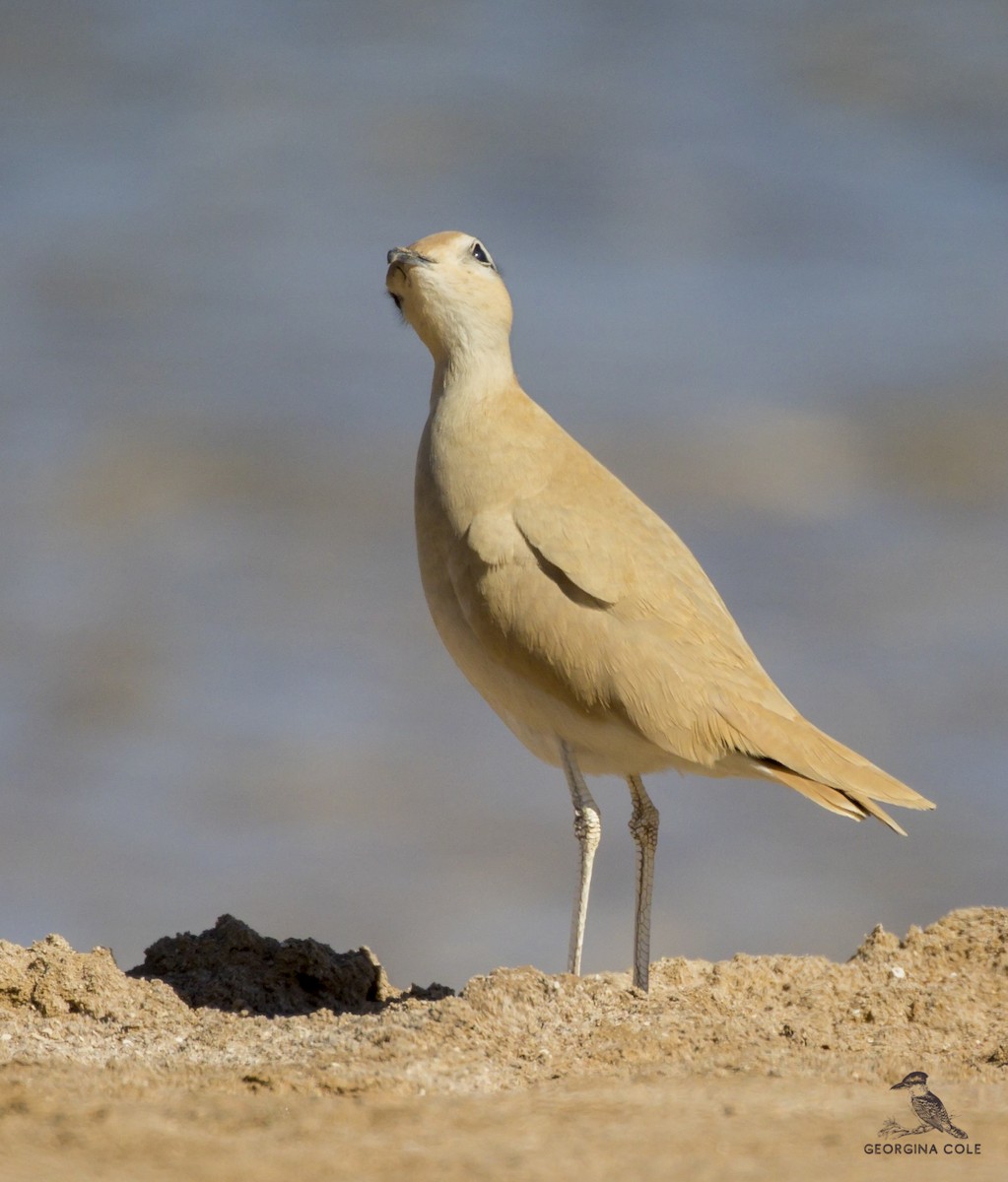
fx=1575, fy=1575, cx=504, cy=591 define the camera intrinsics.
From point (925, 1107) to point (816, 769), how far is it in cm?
228

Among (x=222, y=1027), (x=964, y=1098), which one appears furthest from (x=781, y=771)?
(x=222, y=1027)

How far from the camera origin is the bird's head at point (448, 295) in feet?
24.3

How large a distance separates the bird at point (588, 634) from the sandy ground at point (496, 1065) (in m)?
0.81

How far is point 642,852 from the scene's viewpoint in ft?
23.6

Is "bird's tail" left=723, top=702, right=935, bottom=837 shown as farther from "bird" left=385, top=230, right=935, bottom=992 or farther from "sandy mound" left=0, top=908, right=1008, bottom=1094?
"sandy mound" left=0, top=908, right=1008, bottom=1094

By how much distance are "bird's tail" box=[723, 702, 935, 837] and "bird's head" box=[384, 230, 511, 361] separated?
2.20 m

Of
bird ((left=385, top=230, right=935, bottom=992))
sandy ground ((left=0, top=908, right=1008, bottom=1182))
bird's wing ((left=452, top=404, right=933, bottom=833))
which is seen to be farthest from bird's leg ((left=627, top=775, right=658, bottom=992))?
bird's wing ((left=452, top=404, right=933, bottom=833))

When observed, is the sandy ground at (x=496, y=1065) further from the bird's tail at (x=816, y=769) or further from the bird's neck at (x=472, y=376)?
the bird's neck at (x=472, y=376)

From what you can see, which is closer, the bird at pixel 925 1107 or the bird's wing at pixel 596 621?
the bird at pixel 925 1107

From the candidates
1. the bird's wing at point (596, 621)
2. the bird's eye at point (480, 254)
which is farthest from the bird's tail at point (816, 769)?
the bird's eye at point (480, 254)

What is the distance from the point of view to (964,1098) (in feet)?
15.5

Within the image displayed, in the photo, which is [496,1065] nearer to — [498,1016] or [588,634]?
[498,1016]

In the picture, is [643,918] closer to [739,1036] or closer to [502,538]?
[739,1036]

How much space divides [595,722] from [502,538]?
34.8 inches
